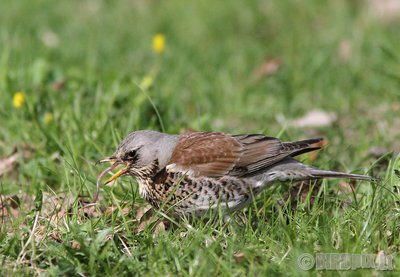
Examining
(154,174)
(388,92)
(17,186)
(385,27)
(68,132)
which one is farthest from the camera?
(385,27)

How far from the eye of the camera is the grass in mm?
4418

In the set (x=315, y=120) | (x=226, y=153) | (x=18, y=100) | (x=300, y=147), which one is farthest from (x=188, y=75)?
(x=300, y=147)

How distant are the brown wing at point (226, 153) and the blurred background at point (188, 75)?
0.63m

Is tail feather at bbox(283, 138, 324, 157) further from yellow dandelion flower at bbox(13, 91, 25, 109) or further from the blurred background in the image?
yellow dandelion flower at bbox(13, 91, 25, 109)

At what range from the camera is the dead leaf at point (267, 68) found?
9031 millimetres

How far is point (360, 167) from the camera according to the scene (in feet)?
19.6

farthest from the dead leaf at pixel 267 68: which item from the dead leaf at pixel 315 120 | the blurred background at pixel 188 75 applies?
the dead leaf at pixel 315 120

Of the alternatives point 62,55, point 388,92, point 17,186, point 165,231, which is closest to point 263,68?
point 388,92

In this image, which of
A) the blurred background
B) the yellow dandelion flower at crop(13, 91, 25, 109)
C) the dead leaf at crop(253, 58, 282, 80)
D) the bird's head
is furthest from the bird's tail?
the dead leaf at crop(253, 58, 282, 80)

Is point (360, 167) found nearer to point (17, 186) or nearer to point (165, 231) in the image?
point (165, 231)

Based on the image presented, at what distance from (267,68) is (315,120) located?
1773 millimetres

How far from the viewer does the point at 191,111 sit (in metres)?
8.12

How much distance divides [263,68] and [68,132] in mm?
3467

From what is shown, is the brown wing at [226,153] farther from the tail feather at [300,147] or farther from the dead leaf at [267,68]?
the dead leaf at [267,68]
